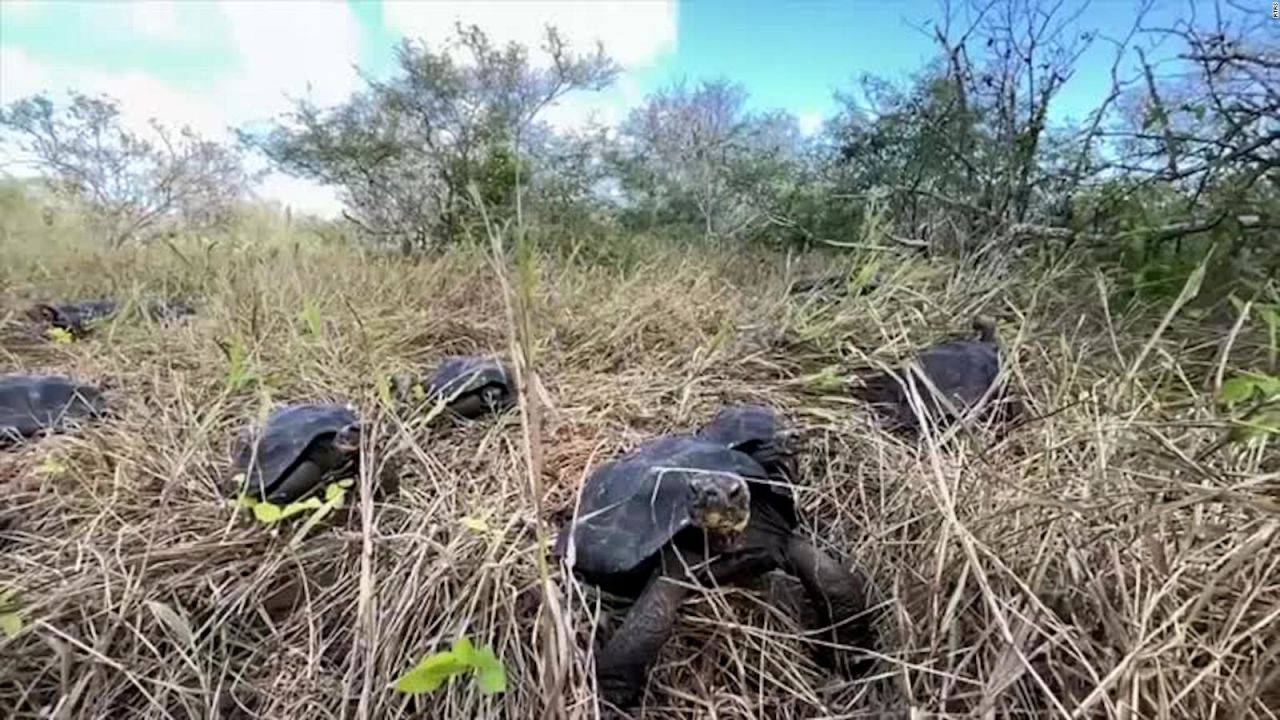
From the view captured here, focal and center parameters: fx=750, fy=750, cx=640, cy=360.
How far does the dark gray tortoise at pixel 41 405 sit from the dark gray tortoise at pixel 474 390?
2.02 feet

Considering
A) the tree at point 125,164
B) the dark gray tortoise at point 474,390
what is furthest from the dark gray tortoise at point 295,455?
the tree at point 125,164

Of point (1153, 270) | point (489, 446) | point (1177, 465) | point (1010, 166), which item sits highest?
point (1010, 166)

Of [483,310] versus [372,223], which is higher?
[372,223]

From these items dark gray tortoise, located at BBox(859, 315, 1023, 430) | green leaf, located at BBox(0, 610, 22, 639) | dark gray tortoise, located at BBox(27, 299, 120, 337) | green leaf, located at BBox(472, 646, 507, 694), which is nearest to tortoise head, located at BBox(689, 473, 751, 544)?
green leaf, located at BBox(472, 646, 507, 694)

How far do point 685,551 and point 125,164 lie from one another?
18.1 ft

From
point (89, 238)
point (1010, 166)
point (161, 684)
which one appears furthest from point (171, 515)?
point (89, 238)

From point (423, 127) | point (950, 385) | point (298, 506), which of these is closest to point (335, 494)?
point (298, 506)

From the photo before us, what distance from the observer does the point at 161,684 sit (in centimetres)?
79

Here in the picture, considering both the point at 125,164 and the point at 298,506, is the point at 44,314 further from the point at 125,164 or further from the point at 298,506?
the point at 125,164

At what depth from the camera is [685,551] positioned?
2.84 feet

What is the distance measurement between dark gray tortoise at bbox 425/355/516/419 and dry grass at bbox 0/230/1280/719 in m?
0.05

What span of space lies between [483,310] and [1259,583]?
5.97 ft

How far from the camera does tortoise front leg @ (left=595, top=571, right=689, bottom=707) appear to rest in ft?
2.53

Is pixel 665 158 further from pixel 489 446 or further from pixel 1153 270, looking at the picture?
pixel 489 446
